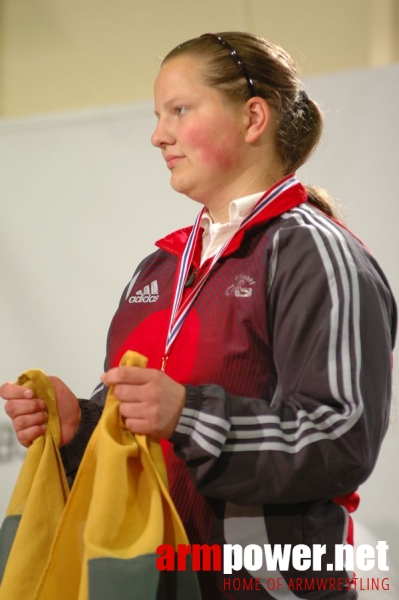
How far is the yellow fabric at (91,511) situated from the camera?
1.02 m

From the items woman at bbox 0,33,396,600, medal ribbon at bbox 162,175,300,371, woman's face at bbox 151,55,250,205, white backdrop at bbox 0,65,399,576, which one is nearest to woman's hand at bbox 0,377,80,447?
woman at bbox 0,33,396,600

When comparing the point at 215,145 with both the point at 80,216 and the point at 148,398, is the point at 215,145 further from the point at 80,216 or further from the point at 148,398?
the point at 80,216

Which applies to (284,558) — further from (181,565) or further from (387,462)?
(387,462)

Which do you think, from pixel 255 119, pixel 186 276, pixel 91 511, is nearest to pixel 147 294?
pixel 186 276

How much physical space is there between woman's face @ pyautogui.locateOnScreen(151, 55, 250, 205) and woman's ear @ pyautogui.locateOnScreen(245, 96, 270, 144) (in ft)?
0.04

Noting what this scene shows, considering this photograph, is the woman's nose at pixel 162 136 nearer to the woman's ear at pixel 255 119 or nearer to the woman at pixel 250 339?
the woman at pixel 250 339

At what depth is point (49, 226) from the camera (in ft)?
8.45

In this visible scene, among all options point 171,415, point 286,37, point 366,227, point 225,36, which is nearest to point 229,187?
point 225,36

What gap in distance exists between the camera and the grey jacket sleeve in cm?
107

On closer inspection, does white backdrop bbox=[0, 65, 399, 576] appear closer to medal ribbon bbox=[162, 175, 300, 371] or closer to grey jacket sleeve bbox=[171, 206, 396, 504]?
medal ribbon bbox=[162, 175, 300, 371]

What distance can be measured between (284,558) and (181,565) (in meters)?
0.17

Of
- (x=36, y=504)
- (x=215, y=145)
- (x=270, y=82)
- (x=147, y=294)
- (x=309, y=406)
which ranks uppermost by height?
(x=270, y=82)

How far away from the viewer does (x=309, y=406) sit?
110 cm

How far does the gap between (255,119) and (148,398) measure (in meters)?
0.55
